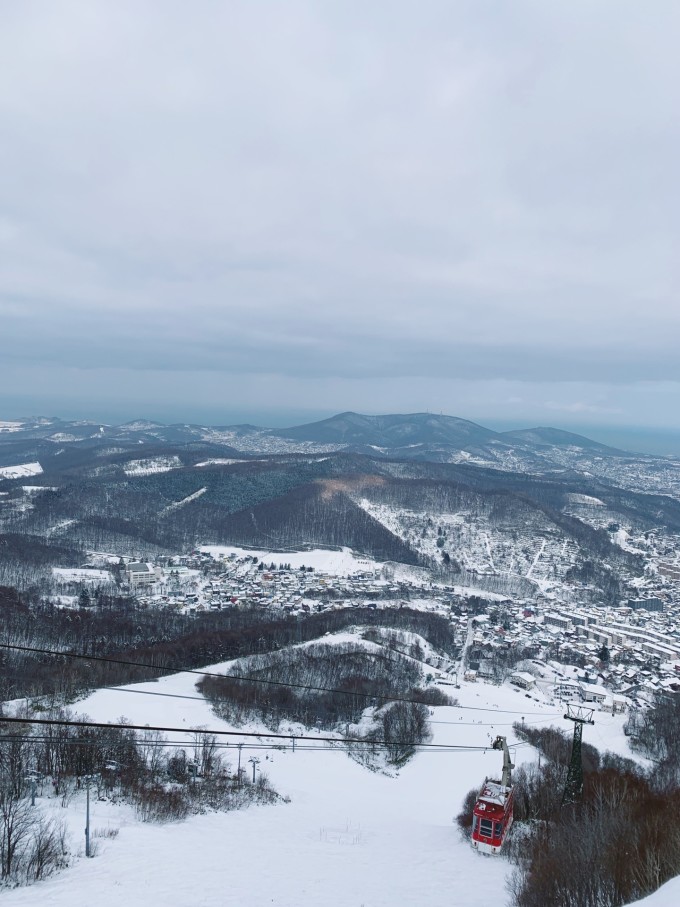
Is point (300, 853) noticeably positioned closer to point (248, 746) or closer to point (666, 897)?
point (248, 746)

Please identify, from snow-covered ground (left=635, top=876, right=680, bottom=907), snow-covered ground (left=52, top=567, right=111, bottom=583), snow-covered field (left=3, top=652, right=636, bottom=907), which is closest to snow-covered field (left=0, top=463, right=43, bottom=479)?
snow-covered ground (left=52, top=567, right=111, bottom=583)

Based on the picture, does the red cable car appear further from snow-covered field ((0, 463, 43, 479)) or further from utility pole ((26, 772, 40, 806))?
snow-covered field ((0, 463, 43, 479))

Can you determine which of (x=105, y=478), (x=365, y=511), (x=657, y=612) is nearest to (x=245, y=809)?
(x=657, y=612)

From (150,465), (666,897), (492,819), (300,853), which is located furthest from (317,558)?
(666,897)

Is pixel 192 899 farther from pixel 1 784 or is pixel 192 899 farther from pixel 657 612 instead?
pixel 657 612

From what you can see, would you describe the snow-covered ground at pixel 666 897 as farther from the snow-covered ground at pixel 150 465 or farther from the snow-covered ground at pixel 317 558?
the snow-covered ground at pixel 150 465
